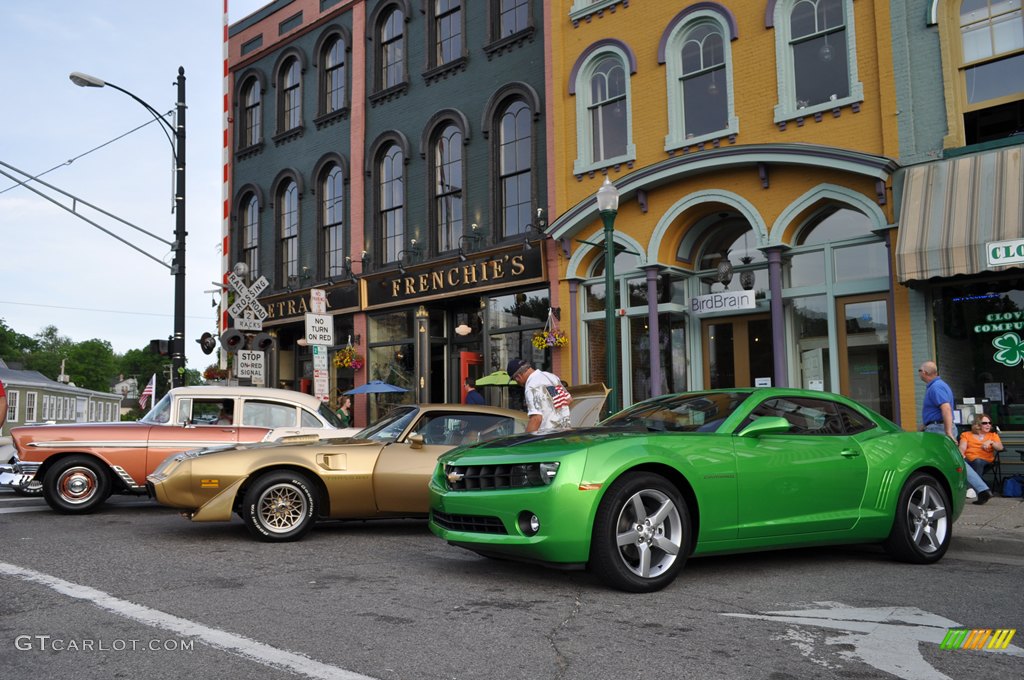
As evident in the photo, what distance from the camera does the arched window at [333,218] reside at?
21797mm

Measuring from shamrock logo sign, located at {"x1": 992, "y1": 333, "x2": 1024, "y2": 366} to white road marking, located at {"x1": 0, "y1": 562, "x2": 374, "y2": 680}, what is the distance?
10322 millimetres

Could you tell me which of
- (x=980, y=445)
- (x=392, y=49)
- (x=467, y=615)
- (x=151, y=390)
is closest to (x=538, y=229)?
(x=392, y=49)

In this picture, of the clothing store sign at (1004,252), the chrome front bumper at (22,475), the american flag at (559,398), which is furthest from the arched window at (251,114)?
the clothing store sign at (1004,252)

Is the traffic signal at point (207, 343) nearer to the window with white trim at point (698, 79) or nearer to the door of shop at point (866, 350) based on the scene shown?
the window with white trim at point (698, 79)

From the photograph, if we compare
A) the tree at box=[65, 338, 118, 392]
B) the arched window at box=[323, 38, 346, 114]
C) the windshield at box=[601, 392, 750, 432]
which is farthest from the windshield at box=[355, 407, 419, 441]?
the tree at box=[65, 338, 118, 392]

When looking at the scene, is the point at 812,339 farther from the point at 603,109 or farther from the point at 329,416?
the point at 329,416

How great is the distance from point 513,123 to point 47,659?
50.1 ft

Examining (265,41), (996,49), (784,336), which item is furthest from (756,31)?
(265,41)

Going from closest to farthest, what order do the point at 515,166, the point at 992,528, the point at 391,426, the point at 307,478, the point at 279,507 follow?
the point at 279,507 < the point at 307,478 < the point at 992,528 < the point at 391,426 < the point at 515,166

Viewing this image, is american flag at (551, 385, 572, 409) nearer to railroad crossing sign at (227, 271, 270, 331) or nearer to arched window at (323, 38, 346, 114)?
railroad crossing sign at (227, 271, 270, 331)

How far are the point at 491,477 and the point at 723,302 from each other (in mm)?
9161

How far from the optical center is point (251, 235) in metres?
25.0

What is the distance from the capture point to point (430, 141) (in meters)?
19.4

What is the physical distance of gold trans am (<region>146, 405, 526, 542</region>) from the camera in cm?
771
